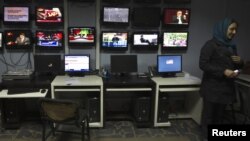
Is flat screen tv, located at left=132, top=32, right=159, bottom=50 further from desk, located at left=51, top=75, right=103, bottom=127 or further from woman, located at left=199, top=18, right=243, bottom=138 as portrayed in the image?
woman, located at left=199, top=18, right=243, bottom=138

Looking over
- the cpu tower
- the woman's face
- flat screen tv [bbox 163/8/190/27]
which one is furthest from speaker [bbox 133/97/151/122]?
the woman's face

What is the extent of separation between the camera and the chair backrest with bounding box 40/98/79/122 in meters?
Result: 2.87

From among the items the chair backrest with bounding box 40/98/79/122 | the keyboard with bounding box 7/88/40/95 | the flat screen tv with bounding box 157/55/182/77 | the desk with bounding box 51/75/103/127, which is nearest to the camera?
the chair backrest with bounding box 40/98/79/122

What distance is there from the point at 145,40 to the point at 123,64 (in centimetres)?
51

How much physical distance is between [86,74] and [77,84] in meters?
0.59

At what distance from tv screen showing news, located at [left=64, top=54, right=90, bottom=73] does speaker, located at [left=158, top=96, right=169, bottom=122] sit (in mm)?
1172

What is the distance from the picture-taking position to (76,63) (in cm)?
403

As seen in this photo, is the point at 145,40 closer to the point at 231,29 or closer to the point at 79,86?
the point at 79,86

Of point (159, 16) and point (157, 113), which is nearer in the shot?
point (157, 113)

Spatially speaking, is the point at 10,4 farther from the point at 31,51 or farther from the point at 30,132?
the point at 30,132

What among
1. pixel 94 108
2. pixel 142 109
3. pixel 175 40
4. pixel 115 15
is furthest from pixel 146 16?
pixel 94 108

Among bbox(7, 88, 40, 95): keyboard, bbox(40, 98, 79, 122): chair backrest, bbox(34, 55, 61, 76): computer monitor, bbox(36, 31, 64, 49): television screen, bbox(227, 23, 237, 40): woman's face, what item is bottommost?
bbox(40, 98, 79, 122): chair backrest

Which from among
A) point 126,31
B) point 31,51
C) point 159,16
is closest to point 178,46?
point 159,16

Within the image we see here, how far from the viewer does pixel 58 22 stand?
13.1 ft
